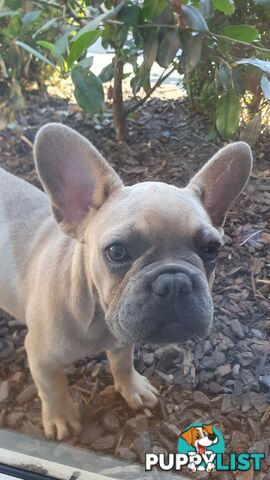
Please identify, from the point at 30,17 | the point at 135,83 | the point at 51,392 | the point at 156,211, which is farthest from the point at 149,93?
the point at 51,392

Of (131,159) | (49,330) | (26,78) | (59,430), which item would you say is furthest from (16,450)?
(26,78)

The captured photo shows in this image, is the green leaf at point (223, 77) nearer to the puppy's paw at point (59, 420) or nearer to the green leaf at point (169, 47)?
the green leaf at point (169, 47)

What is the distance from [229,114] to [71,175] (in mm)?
300

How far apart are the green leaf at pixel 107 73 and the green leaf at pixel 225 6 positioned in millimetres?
231

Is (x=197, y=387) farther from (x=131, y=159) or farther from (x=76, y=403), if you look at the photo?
(x=131, y=159)

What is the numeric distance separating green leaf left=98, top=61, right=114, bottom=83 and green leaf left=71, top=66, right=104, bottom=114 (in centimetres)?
5

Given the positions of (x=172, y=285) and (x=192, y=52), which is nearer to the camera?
(x=172, y=285)

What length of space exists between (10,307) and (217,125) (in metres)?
0.56

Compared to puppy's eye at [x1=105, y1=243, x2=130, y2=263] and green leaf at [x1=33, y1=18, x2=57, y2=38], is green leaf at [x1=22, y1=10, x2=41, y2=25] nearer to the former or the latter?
green leaf at [x1=33, y1=18, x2=57, y2=38]

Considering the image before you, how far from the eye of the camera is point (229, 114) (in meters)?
0.94

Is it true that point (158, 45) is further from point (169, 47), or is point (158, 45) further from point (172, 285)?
point (172, 285)

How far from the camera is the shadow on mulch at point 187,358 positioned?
39.1 inches

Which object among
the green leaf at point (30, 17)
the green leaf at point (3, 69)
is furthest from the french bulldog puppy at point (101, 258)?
the green leaf at point (30, 17)

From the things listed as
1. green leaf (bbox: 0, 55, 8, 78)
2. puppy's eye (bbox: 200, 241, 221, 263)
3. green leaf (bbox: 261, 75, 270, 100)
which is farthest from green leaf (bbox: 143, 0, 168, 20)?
puppy's eye (bbox: 200, 241, 221, 263)
